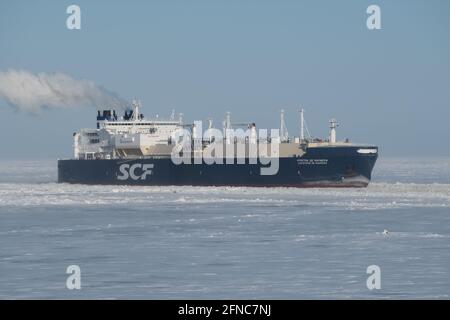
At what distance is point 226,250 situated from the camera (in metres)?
21.5

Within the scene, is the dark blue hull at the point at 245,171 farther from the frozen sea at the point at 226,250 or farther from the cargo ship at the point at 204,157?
the frozen sea at the point at 226,250

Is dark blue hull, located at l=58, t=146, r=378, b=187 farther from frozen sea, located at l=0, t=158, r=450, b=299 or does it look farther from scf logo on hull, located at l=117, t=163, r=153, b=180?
frozen sea, located at l=0, t=158, r=450, b=299

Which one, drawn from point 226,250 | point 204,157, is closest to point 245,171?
point 204,157

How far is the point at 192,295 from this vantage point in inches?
617

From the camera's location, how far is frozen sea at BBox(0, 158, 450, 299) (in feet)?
53.8

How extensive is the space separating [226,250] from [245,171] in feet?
108

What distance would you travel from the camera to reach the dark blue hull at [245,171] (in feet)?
170

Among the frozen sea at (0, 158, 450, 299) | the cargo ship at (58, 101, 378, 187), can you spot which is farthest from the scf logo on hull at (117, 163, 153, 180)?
the frozen sea at (0, 158, 450, 299)

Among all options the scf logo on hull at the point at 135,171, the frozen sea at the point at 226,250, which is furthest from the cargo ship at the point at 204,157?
the frozen sea at the point at 226,250

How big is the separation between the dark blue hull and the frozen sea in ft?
47.8

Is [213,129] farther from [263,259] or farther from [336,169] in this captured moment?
[263,259]
